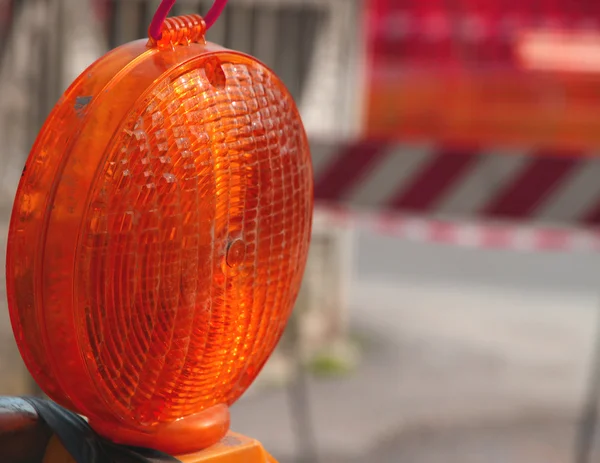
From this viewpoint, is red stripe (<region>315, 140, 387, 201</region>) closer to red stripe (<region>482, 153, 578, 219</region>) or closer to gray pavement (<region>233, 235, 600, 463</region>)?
red stripe (<region>482, 153, 578, 219</region>)

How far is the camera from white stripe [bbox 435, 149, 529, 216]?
219cm

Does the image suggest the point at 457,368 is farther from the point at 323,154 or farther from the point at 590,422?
the point at 323,154

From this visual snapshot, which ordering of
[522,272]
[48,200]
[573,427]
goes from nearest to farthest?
1. [48,200]
2. [573,427]
3. [522,272]

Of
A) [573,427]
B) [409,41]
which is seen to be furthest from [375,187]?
[409,41]

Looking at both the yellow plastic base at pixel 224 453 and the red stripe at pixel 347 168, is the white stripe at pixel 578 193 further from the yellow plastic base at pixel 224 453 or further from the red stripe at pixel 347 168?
the yellow plastic base at pixel 224 453

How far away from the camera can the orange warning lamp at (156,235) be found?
434 millimetres

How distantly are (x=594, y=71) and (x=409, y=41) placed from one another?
29.2 inches

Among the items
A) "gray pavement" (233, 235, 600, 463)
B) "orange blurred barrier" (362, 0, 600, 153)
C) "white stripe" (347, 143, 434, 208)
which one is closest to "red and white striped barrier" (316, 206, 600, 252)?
"gray pavement" (233, 235, 600, 463)

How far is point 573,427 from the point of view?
3.05 metres

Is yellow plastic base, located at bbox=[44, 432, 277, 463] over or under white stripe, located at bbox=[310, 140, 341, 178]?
over

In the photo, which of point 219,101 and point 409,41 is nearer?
point 219,101

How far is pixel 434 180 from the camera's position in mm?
2281

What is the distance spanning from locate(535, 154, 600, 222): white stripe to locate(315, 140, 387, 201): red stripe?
0.44 m

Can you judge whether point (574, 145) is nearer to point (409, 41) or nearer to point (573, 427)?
point (409, 41)
